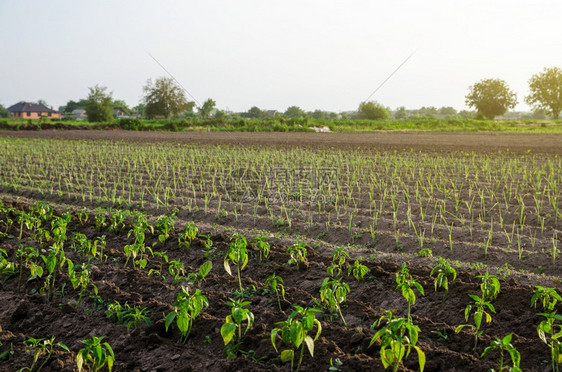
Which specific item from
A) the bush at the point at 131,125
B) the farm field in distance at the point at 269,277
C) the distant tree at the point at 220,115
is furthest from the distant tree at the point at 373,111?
the farm field in distance at the point at 269,277

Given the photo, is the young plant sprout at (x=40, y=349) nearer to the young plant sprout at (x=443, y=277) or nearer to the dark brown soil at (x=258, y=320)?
the dark brown soil at (x=258, y=320)

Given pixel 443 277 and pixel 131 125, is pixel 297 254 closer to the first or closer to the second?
pixel 443 277

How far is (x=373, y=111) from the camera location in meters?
49.2

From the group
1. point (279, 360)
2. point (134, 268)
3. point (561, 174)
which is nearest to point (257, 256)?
point (134, 268)

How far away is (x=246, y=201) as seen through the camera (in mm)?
8453

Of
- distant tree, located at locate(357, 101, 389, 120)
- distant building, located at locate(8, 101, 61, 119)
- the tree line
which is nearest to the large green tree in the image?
the tree line

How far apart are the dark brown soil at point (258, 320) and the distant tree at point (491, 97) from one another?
69.7 metres

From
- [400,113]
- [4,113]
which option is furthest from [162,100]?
[4,113]

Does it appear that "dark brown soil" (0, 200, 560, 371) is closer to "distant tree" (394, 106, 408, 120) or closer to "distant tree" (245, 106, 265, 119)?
"distant tree" (245, 106, 265, 119)

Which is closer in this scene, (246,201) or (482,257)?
(482,257)

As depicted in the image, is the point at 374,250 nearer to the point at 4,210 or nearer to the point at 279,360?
the point at 279,360

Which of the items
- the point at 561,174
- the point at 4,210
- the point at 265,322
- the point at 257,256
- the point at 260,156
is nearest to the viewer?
the point at 265,322

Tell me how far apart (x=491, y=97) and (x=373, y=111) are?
28.7 meters

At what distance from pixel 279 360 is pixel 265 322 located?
0.50 metres
